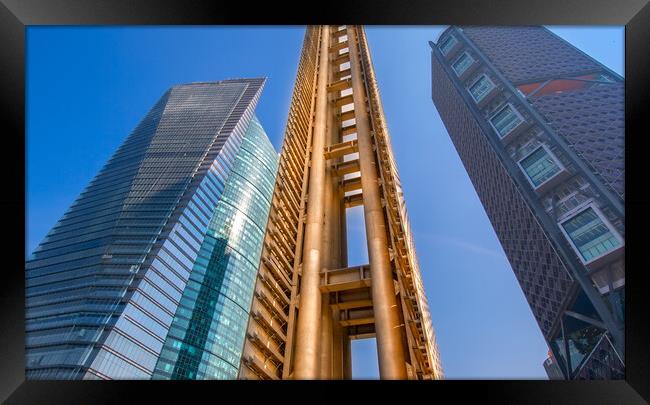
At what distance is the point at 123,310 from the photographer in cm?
6781

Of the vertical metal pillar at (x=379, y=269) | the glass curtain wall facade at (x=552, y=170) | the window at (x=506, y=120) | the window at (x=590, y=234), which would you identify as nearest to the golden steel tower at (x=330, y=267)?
the vertical metal pillar at (x=379, y=269)

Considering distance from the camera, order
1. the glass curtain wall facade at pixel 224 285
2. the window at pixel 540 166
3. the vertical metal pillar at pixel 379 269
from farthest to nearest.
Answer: the glass curtain wall facade at pixel 224 285, the window at pixel 540 166, the vertical metal pillar at pixel 379 269

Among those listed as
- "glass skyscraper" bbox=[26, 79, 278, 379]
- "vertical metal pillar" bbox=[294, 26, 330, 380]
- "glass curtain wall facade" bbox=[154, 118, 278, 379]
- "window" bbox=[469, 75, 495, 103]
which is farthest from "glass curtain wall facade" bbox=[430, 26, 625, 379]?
"glass curtain wall facade" bbox=[154, 118, 278, 379]

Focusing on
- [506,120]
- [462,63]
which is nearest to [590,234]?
[506,120]

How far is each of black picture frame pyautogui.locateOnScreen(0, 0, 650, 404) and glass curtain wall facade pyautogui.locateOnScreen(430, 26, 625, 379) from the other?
4097 cm

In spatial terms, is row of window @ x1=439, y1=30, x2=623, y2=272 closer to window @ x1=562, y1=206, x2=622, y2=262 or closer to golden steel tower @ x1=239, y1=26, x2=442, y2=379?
window @ x1=562, y1=206, x2=622, y2=262

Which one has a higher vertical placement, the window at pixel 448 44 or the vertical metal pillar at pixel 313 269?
the window at pixel 448 44

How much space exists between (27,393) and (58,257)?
308 feet

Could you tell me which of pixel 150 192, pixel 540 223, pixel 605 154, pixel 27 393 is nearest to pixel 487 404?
pixel 27 393

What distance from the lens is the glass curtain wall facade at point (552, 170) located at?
51281 mm

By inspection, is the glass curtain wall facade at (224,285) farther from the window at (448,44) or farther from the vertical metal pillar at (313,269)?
the vertical metal pillar at (313,269)

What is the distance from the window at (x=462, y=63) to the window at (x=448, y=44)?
3.84m
